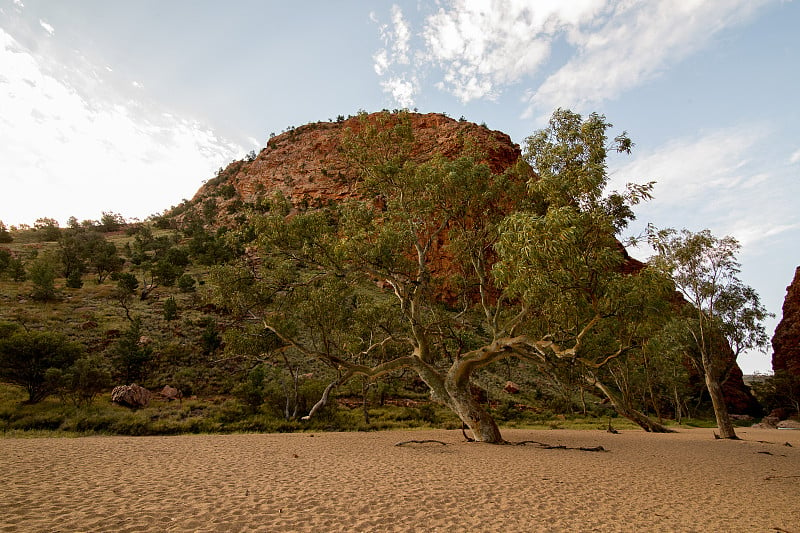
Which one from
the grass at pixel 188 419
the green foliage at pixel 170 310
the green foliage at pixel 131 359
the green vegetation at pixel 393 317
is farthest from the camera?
the green foliage at pixel 170 310

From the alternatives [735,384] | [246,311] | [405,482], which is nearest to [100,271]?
[246,311]

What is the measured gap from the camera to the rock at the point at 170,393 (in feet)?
71.0

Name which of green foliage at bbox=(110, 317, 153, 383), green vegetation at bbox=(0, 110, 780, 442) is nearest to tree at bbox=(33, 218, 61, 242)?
green vegetation at bbox=(0, 110, 780, 442)

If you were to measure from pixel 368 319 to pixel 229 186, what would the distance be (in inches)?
2880

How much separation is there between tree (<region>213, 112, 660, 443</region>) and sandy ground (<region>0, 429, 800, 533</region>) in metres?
3.12

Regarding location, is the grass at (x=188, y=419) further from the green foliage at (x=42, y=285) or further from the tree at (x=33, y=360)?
the green foliage at (x=42, y=285)

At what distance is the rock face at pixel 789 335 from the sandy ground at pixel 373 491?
189 ft

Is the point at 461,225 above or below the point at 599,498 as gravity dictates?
above

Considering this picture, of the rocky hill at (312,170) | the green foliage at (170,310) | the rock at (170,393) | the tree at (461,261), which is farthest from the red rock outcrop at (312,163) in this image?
the rock at (170,393)

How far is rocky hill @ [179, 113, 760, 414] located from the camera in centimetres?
5619

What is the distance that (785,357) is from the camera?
169 ft

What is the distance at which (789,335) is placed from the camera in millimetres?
52062

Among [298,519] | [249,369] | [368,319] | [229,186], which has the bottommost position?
[298,519]

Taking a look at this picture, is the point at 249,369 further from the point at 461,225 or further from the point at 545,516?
the point at 545,516
